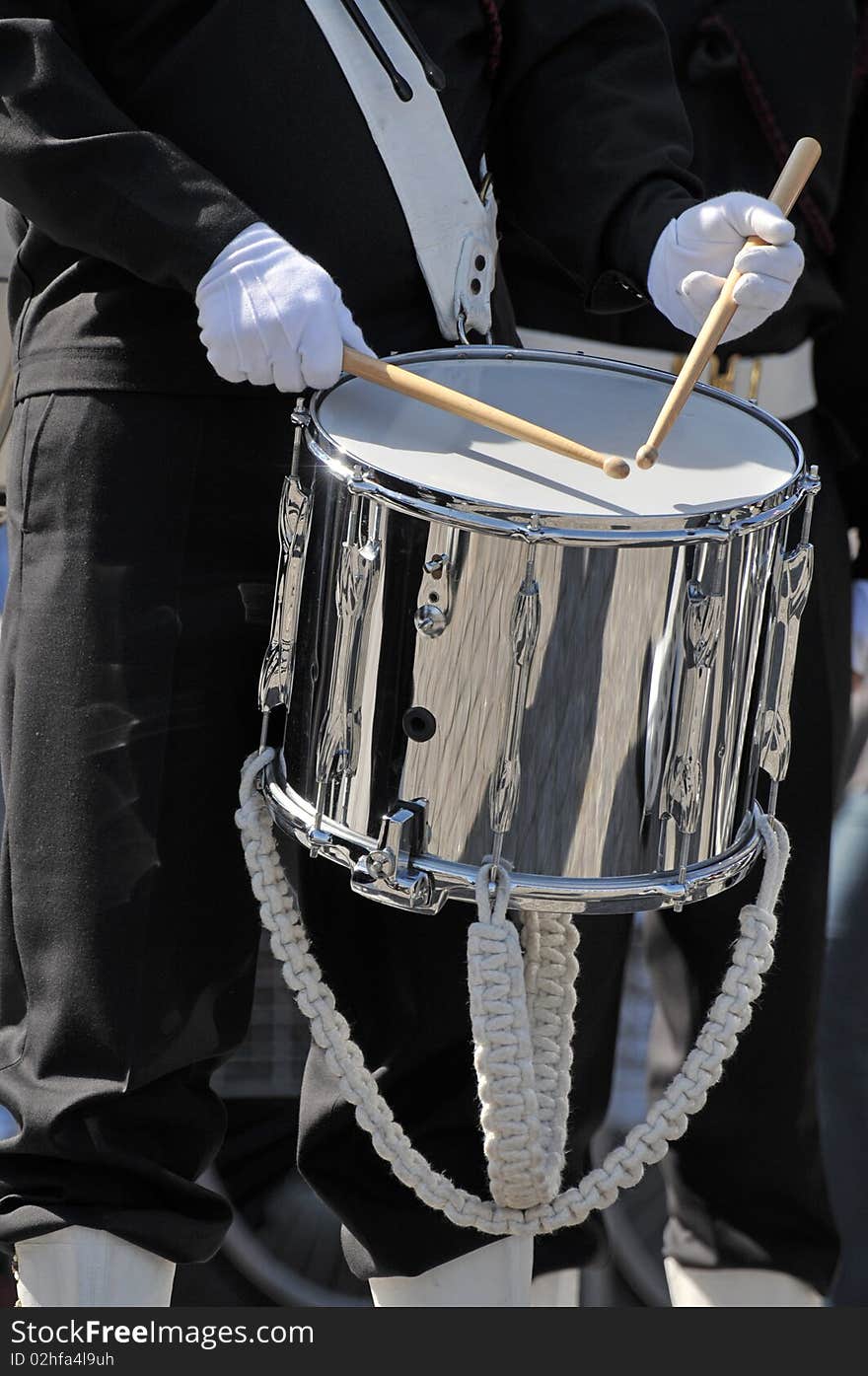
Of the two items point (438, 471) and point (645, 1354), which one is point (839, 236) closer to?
point (438, 471)

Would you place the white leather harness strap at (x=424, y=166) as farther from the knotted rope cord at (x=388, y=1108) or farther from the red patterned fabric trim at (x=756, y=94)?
the red patterned fabric trim at (x=756, y=94)

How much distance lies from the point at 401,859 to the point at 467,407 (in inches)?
14.1

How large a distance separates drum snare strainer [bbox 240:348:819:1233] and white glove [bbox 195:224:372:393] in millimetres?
48

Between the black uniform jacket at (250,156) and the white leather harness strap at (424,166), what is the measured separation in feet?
0.04

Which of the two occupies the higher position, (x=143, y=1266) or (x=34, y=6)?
(x=34, y=6)

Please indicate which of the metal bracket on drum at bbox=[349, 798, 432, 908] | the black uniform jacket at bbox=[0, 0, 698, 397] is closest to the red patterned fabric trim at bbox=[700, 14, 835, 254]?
the black uniform jacket at bbox=[0, 0, 698, 397]

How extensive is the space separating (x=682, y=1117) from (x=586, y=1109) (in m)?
0.41

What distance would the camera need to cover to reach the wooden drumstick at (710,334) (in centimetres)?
155

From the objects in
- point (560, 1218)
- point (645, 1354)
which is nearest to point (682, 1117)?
point (560, 1218)

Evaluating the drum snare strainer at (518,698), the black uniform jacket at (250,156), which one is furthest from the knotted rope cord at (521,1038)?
the black uniform jacket at (250,156)

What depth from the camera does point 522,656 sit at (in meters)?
1.47

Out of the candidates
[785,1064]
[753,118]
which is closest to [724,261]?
[753,118]

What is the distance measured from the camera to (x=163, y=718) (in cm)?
166

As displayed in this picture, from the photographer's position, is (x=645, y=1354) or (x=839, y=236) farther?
(x=839, y=236)
